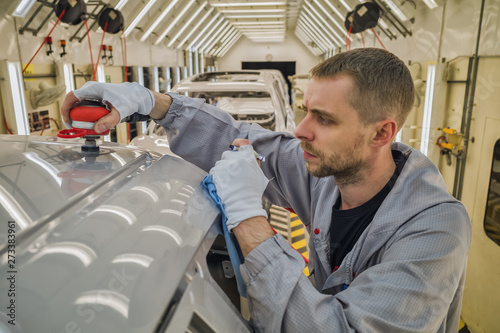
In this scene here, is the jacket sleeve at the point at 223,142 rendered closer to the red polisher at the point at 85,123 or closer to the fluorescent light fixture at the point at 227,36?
the red polisher at the point at 85,123

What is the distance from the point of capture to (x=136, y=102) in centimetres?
146

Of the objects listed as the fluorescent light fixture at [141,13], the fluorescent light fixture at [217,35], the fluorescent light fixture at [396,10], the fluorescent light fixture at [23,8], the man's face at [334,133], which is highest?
the fluorescent light fixture at [217,35]

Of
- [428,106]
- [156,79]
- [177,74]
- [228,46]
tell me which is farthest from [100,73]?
[228,46]

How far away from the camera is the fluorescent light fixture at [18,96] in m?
3.63

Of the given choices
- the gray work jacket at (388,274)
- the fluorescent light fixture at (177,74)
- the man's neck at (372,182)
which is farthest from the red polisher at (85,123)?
the fluorescent light fixture at (177,74)

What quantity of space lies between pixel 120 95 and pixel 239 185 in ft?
2.18

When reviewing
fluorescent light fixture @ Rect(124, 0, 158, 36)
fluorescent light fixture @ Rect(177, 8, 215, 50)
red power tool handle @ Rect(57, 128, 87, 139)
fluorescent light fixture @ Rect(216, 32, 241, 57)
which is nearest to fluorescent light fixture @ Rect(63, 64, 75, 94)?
fluorescent light fixture @ Rect(124, 0, 158, 36)

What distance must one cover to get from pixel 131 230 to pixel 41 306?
24cm

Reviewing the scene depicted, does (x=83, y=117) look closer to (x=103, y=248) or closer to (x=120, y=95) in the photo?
(x=120, y=95)

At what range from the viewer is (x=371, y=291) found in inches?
37.8

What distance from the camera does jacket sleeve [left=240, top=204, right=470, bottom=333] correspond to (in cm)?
92

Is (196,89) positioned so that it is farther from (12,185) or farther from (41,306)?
(41,306)

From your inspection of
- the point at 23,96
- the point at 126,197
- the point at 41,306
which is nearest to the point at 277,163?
the point at 126,197

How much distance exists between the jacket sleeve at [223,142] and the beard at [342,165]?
0.35m
